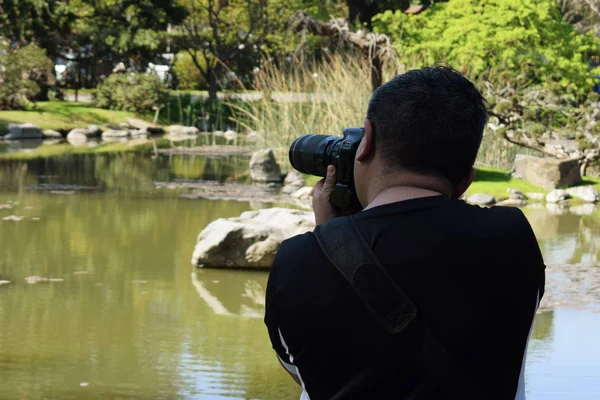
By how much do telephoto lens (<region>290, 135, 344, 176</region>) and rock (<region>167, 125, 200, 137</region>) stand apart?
24894 millimetres

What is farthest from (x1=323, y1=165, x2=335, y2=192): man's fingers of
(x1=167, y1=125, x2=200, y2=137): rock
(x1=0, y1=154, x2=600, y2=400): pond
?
(x1=167, y1=125, x2=200, y2=137): rock

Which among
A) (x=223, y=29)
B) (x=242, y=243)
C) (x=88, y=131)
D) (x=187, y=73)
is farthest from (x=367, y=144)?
(x=187, y=73)

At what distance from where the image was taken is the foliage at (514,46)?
47.8ft

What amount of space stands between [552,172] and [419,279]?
414 inches

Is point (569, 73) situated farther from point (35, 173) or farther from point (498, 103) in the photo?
point (35, 173)

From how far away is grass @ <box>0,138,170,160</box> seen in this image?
16547 millimetres

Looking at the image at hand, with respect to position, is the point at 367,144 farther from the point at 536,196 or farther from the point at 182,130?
the point at 182,130

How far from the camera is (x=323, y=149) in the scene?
5.89 ft

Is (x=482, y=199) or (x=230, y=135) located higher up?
(x=482, y=199)

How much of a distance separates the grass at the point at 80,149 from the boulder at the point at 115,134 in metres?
2.20

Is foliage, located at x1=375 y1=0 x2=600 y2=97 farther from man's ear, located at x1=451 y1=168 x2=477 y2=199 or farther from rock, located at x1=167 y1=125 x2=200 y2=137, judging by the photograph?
man's ear, located at x1=451 y1=168 x2=477 y2=199

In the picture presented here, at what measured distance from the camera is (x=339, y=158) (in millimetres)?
1713

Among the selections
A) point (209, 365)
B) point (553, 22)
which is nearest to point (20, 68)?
point (553, 22)

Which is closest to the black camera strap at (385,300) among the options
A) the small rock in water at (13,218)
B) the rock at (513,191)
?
the small rock in water at (13,218)
